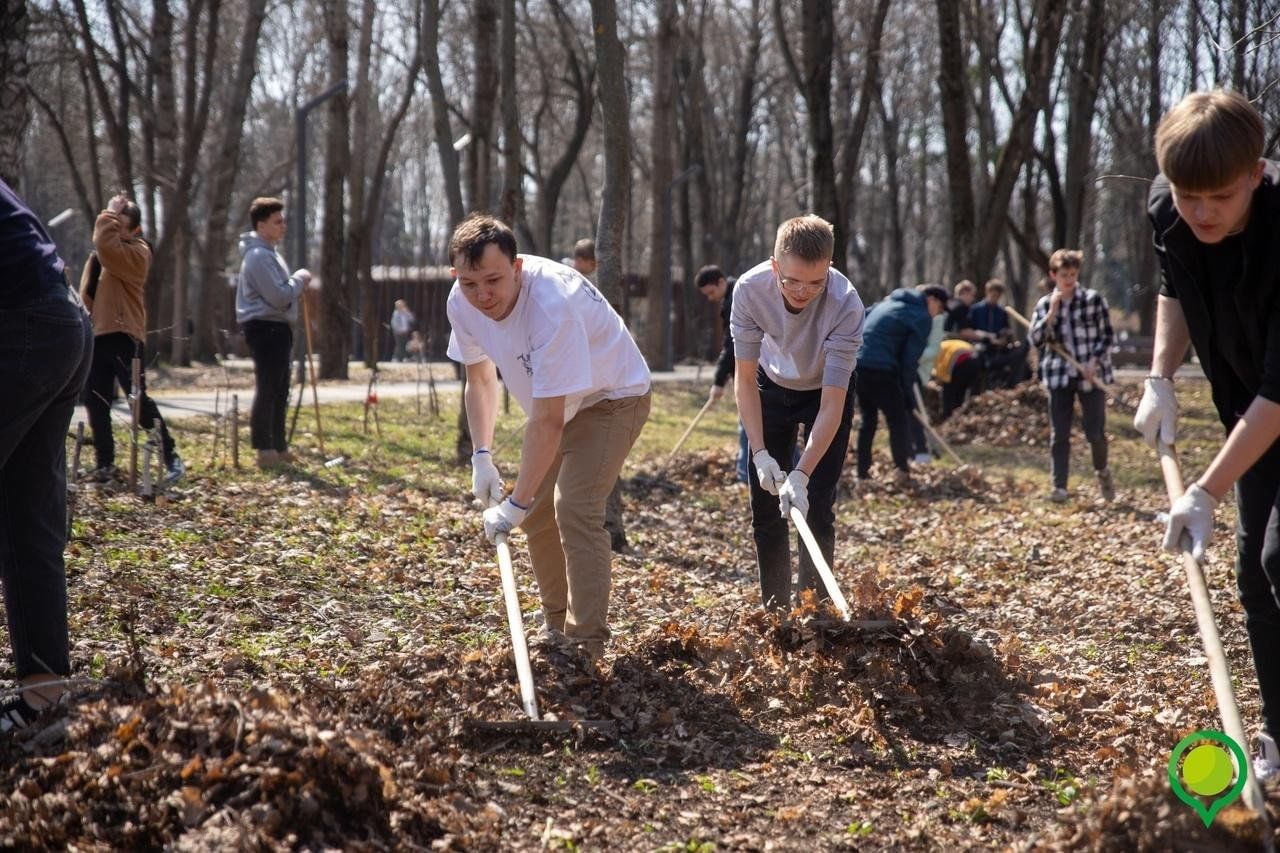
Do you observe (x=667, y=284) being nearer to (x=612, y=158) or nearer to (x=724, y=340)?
(x=724, y=340)

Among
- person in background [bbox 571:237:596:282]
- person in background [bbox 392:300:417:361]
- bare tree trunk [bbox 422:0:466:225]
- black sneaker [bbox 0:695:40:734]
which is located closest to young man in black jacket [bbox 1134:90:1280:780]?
black sneaker [bbox 0:695:40:734]

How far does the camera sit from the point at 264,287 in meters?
8.99

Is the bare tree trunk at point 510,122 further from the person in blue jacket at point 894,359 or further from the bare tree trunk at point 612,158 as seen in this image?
the person in blue jacket at point 894,359

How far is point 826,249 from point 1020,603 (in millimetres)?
2971

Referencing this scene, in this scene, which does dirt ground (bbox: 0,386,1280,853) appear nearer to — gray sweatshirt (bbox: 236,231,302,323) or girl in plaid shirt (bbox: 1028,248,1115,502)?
gray sweatshirt (bbox: 236,231,302,323)

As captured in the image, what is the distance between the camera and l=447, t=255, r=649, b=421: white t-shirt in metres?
4.23

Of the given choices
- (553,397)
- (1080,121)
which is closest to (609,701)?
(553,397)

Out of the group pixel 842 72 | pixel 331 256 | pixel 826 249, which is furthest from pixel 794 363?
pixel 842 72

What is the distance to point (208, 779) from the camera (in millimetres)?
3164

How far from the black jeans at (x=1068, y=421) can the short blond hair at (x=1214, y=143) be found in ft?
22.5

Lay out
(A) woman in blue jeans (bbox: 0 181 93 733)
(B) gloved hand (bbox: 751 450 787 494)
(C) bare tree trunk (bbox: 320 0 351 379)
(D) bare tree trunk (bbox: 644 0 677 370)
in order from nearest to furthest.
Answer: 1. (A) woman in blue jeans (bbox: 0 181 93 733)
2. (B) gloved hand (bbox: 751 450 787 494)
3. (C) bare tree trunk (bbox: 320 0 351 379)
4. (D) bare tree trunk (bbox: 644 0 677 370)

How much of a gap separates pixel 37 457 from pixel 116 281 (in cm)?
489

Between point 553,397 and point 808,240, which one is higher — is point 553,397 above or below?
below

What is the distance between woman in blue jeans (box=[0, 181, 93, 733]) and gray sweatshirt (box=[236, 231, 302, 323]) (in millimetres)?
5337
